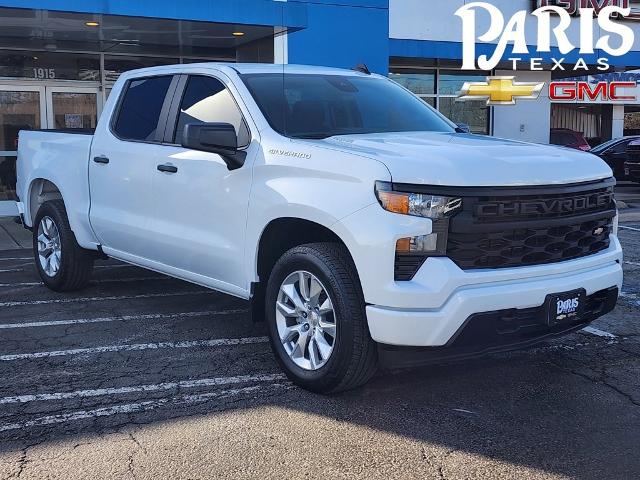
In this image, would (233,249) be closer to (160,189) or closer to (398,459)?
(160,189)

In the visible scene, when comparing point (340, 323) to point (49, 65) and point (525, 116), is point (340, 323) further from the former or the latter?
point (525, 116)

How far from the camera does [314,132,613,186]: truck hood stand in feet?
13.6

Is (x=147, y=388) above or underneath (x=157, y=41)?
underneath

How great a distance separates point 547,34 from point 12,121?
13162mm

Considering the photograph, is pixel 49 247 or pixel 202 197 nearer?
pixel 202 197

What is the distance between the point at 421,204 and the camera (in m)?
4.12

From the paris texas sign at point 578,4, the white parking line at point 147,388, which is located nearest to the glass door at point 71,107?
the white parking line at point 147,388

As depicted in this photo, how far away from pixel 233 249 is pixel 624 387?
8.34 feet

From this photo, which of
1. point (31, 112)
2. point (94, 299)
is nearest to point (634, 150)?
point (31, 112)

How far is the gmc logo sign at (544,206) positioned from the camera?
165 inches

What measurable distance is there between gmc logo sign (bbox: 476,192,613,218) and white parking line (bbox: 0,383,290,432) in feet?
5.29

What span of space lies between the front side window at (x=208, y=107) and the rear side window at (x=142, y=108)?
0.31m

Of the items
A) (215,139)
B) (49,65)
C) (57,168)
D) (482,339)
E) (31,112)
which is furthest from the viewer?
(49,65)

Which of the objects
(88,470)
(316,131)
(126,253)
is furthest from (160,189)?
(88,470)
